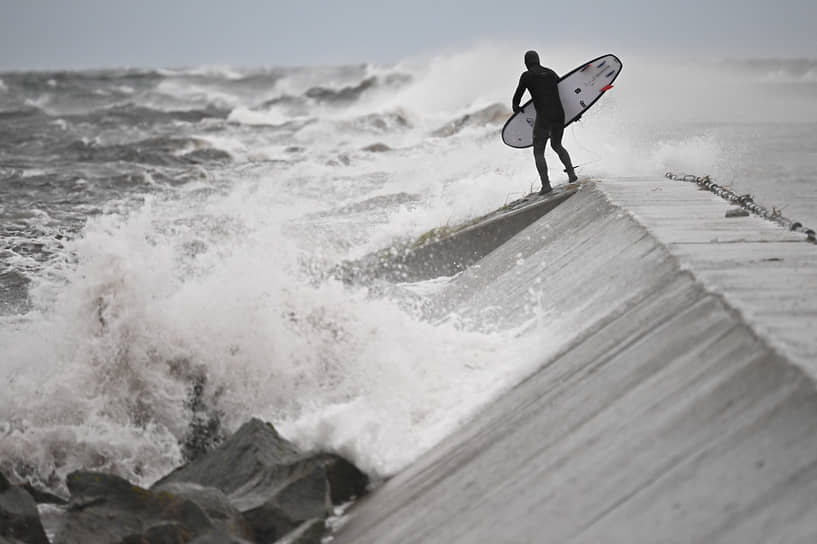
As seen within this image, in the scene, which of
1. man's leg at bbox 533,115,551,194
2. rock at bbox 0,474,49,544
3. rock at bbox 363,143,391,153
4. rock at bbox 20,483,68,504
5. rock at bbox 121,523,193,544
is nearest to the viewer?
rock at bbox 121,523,193,544

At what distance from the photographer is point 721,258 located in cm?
633

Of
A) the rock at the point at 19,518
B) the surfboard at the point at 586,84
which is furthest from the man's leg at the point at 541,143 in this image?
the rock at the point at 19,518

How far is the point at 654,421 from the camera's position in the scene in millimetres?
4539

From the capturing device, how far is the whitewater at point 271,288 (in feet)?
24.6

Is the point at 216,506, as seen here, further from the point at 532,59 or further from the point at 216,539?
the point at 532,59

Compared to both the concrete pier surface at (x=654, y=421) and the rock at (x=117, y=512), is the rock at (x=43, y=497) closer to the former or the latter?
the rock at (x=117, y=512)

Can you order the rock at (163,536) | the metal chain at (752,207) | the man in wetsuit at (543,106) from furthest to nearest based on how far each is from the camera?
the man in wetsuit at (543,106)
the metal chain at (752,207)
the rock at (163,536)

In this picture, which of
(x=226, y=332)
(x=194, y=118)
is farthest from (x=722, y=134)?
(x=194, y=118)

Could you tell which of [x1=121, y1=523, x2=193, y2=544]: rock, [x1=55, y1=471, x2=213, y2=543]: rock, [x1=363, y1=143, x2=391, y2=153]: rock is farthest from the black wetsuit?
[x1=363, y1=143, x2=391, y2=153]: rock

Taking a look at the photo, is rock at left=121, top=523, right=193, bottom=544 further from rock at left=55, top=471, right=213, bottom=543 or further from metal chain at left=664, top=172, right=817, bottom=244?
metal chain at left=664, top=172, right=817, bottom=244

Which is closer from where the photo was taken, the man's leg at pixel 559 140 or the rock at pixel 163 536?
the rock at pixel 163 536

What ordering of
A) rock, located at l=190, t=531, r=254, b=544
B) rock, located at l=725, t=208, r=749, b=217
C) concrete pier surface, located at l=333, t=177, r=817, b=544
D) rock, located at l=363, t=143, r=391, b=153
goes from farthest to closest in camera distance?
rock, located at l=363, t=143, r=391, b=153
rock, located at l=725, t=208, r=749, b=217
rock, located at l=190, t=531, r=254, b=544
concrete pier surface, located at l=333, t=177, r=817, b=544

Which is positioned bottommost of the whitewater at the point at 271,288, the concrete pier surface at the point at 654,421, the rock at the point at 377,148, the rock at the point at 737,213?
the concrete pier surface at the point at 654,421

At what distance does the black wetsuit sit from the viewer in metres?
11.7
